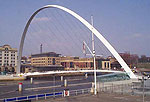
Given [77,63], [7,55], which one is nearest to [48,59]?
[77,63]

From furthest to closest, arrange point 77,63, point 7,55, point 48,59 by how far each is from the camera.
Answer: point 7,55 → point 48,59 → point 77,63

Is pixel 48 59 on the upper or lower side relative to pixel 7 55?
lower

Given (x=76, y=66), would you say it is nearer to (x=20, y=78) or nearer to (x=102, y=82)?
(x=20, y=78)

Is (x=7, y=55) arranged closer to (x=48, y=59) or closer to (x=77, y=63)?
(x=48, y=59)

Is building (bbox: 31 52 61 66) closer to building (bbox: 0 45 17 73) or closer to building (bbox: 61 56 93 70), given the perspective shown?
building (bbox: 61 56 93 70)

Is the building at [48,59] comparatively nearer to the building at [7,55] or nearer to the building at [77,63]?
the building at [77,63]

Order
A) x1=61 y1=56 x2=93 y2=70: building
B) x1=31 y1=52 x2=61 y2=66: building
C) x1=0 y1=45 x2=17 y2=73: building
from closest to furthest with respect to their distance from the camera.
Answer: x1=61 y1=56 x2=93 y2=70: building, x1=31 y1=52 x2=61 y2=66: building, x1=0 y1=45 x2=17 y2=73: building

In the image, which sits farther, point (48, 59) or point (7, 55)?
point (7, 55)

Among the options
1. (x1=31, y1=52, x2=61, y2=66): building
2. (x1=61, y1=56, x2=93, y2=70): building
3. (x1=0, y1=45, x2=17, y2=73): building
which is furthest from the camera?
(x1=0, y1=45, x2=17, y2=73): building

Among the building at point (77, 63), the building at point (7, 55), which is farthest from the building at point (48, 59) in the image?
the building at point (7, 55)

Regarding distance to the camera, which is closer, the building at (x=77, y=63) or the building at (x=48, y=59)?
the building at (x=77, y=63)

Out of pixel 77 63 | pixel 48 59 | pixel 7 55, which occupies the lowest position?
pixel 77 63

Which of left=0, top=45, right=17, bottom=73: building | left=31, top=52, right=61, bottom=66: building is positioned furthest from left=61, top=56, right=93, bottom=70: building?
left=0, top=45, right=17, bottom=73: building

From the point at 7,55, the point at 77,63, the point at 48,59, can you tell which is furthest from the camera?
the point at 7,55
